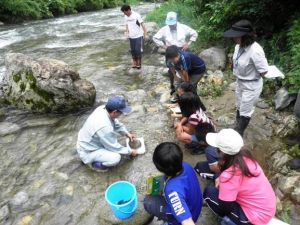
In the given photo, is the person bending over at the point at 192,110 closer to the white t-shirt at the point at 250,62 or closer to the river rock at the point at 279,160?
the white t-shirt at the point at 250,62

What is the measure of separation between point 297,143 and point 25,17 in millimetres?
18909

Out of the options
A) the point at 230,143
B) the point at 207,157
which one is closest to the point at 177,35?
the point at 207,157

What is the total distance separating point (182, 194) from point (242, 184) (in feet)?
1.81

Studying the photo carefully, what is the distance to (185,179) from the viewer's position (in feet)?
9.72

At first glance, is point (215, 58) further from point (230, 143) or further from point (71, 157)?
point (230, 143)

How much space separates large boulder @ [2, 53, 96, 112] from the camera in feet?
21.6

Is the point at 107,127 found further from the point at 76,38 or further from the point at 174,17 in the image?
the point at 76,38

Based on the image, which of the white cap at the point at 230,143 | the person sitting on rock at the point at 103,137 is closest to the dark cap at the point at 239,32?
the person sitting on rock at the point at 103,137

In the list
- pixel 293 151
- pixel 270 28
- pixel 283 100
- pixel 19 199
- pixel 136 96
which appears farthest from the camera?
pixel 270 28

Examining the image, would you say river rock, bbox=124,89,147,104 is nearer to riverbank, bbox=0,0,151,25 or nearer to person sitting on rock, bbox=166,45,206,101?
person sitting on rock, bbox=166,45,206,101

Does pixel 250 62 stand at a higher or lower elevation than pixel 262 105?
higher

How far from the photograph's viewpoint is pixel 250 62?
4473 millimetres

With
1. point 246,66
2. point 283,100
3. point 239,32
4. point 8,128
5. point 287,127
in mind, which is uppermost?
point 239,32

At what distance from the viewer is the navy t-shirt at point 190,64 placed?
5730mm
